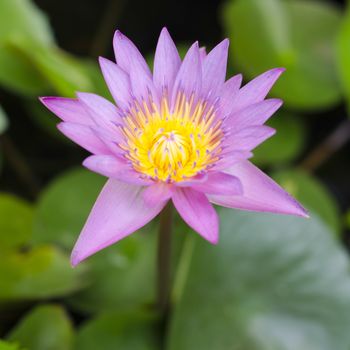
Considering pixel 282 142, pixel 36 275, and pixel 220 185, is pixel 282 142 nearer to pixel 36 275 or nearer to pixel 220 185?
pixel 36 275

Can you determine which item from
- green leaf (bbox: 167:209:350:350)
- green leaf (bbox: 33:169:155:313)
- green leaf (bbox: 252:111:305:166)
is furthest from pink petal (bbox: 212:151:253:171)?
green leaf (bbox: 252:111:305:166)

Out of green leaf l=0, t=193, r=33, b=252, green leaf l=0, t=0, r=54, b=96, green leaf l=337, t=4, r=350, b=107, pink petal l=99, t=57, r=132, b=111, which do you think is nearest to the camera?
pink petal l=99, t=57, r=132, b=111

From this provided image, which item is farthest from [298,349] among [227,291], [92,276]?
[92,276]

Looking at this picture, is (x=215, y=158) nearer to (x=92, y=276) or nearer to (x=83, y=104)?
(x=83, y=104)

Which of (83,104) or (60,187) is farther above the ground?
(83,104)

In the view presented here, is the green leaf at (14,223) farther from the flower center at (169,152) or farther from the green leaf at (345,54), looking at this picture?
the green leaf at (345,54)

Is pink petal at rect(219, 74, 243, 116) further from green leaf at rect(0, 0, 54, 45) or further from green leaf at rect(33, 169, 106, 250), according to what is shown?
green leaf at rect(0, 0, 54, 45)
